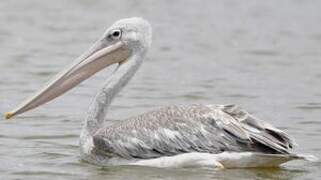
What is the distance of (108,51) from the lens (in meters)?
9.43

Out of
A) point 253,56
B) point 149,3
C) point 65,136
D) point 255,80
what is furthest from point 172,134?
point 149,3

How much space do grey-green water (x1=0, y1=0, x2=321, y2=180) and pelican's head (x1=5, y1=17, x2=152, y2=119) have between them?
62 centimetres

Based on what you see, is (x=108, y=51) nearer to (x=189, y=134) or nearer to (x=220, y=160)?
(x=189, y=134)

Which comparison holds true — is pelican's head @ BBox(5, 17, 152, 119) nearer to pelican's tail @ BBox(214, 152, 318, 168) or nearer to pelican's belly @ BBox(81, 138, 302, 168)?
pelican's belly @ BBox(81, 138, 302, 168)

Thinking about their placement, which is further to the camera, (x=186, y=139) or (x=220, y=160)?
(x=186, y=139)

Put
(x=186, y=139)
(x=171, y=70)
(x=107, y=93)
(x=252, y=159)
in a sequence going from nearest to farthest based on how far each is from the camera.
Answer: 1. (x=252, y=159)
2. (x=186, y=139)
3. (x=107, y=93)
4. (x=171, y=70)

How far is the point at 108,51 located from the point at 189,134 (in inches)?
51.4

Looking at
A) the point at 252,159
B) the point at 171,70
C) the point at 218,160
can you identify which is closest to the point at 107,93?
the point at 218,160

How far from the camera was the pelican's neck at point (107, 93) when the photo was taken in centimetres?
910

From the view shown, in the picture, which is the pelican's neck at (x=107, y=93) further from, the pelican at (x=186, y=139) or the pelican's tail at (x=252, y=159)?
the pelican's tail at (x=252, y=159)

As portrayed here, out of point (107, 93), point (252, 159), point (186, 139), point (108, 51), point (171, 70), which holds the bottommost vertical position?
point (252, 159)

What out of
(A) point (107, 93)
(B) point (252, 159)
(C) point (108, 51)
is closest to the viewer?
(B) point (252, 159)

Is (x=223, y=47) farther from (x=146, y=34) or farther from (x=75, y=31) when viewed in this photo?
(x=146, y=34)

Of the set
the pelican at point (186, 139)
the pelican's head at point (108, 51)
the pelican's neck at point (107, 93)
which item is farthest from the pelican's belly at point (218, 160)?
the pelican's head at point (108, 51)
